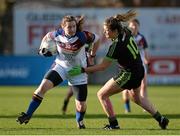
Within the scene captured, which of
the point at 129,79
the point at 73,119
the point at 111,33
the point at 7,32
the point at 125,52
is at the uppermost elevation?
the point at 111,33

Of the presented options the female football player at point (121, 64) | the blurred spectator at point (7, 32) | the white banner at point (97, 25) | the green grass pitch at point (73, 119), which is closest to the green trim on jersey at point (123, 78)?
the female football player at point (121, 64)

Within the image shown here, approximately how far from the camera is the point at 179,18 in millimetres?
30906

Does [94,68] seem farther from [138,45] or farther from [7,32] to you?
[7,32]

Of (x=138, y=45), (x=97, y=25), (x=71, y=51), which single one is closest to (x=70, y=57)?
(x=71, y=51)

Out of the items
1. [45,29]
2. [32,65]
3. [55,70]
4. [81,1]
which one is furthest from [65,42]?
[81,1]

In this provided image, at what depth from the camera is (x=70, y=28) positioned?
11.3 m

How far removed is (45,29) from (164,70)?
594 cm

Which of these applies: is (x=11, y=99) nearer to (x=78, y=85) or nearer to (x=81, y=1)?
(x=78, y=85)

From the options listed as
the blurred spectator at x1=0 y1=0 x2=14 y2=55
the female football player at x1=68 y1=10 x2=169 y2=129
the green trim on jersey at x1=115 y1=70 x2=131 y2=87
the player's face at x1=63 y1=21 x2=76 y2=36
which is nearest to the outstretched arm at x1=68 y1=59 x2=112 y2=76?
the female football player at x1=68 y1=10 x2=169 y2=129

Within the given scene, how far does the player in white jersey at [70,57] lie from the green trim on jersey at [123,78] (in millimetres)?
798

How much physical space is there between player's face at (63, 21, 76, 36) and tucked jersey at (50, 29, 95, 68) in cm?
11

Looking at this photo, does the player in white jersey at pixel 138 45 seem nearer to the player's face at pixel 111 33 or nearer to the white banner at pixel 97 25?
the player's face at pixel 111 33

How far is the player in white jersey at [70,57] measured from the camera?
37.1 feet

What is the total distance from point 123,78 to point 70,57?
3.45 feet
